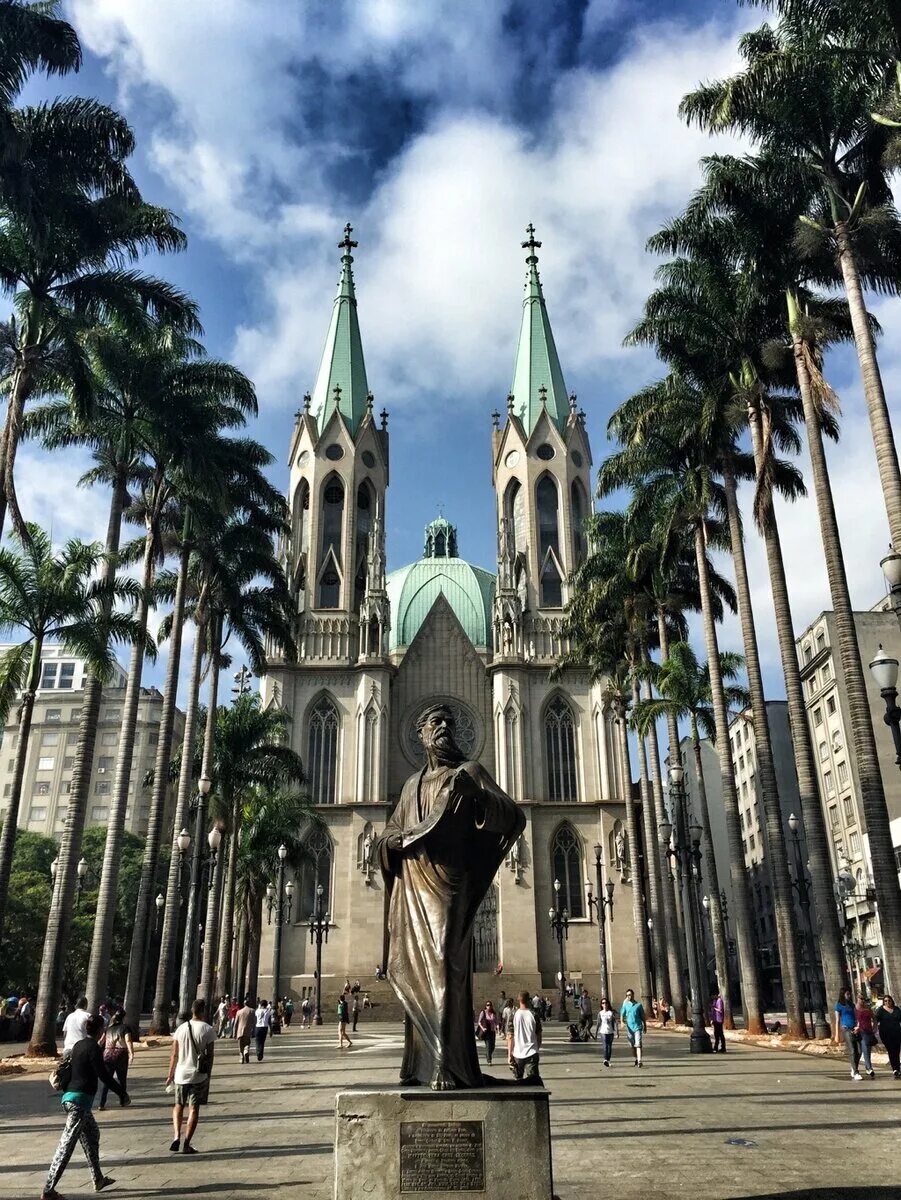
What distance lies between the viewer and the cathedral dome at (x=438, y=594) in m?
61.8

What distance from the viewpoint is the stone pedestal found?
5672 mm

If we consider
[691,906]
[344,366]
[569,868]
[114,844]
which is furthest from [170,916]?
[344,366]

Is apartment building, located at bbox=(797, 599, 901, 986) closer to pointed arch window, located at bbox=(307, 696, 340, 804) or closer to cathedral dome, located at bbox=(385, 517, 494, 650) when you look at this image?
cathedral dome, located at bbox=(385, 517, 494, 650)

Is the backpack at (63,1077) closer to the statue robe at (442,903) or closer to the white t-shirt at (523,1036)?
the statue robe at (442,903)

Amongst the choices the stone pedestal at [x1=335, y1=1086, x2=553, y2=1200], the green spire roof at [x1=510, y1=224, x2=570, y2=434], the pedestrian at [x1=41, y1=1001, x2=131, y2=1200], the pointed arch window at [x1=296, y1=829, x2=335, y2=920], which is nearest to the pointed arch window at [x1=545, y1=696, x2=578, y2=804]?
the pointed arch window at [x1=296, y1=829, x2=335, y2=920]

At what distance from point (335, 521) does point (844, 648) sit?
1708 inches

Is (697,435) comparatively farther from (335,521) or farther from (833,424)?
(335,521)

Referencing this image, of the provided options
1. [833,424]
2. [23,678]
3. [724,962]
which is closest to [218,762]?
[23,678]

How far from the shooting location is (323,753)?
5278 cm

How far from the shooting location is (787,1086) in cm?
1593

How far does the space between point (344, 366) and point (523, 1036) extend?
56.8 m

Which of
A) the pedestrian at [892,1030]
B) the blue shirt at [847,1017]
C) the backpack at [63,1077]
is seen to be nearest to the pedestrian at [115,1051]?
the backpack at [63,1077]

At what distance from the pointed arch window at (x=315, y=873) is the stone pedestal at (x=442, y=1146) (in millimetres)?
44567

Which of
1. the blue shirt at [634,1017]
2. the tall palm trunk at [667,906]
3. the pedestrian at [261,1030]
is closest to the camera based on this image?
the blue shirt at [634,1017]
